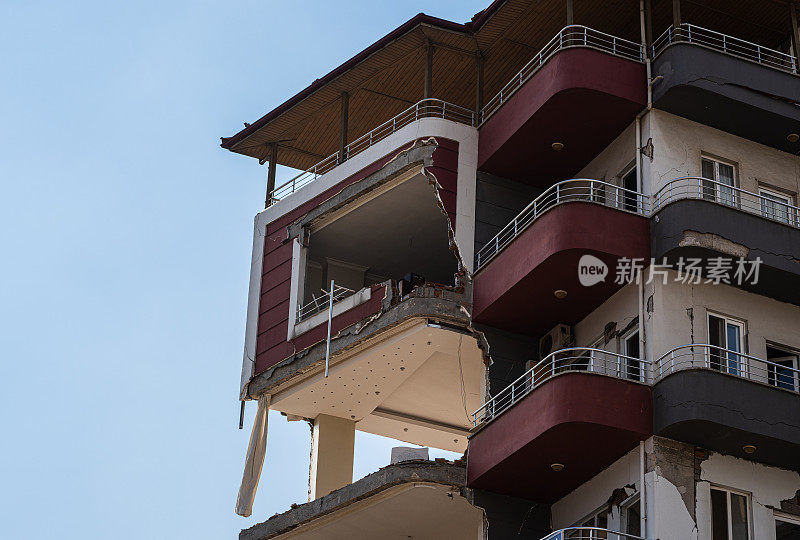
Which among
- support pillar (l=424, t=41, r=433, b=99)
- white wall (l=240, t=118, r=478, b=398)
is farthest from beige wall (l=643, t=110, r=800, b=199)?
support pillar (l=424, t=41, r=433, b=99)

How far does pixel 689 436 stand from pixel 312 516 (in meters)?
11.3

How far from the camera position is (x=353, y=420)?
45125mm

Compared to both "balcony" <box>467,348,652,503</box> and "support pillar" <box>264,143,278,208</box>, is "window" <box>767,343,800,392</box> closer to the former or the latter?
"balcony" <box>467,348,652,503</box>

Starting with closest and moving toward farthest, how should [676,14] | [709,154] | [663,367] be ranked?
[663,367] < [709,154] < [676,14]

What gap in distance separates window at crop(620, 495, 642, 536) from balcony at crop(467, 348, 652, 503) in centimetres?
125

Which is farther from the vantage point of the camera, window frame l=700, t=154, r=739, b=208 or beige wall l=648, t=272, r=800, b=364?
window frame l=700, t=154, r=739, b=208

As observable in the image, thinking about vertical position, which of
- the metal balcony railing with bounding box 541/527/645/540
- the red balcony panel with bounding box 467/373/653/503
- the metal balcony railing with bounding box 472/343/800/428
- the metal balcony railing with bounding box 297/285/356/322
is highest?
the metal balcony railing with bounding box 297/285/356/322

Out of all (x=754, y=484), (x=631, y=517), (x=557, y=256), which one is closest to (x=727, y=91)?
(x=557, y=256)

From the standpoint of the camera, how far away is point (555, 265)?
122 ft

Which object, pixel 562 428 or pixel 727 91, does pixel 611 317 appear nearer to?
pixel 562 428

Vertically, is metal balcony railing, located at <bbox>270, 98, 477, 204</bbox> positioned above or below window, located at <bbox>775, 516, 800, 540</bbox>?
above

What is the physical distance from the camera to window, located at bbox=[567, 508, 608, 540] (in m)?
35.0

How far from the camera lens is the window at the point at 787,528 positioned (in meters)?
34.7

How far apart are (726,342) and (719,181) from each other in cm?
478
